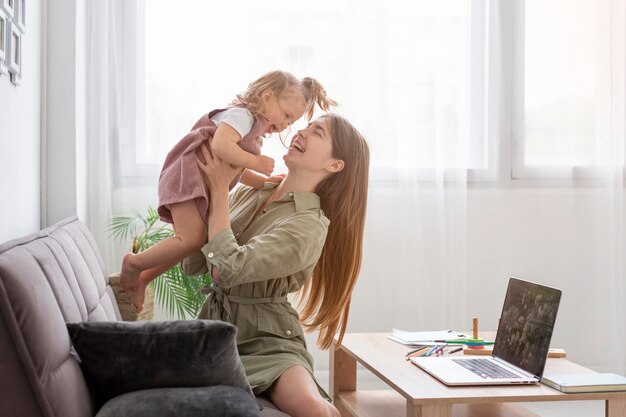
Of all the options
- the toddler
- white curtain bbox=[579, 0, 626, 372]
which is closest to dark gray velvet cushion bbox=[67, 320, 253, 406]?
the toddler

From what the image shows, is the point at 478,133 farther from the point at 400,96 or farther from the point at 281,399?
the point at 281,399

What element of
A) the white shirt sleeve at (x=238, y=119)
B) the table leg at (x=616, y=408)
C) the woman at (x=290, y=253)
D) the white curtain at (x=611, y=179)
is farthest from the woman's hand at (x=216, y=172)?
the white curtain at (x=611, y=179)

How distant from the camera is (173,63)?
154 inches

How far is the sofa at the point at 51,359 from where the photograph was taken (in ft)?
4.59

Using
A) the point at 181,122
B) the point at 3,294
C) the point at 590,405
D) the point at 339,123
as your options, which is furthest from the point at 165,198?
the point at 590,405

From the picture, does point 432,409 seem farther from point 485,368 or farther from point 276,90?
point 276,90

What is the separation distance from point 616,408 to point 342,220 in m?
0.94

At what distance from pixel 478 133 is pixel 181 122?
1.55 meters

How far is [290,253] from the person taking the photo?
2.24m

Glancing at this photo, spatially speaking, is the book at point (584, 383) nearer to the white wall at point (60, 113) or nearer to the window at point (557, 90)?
the white wall at point (60, 113)

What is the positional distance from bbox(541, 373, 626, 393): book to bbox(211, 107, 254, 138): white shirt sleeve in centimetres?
112

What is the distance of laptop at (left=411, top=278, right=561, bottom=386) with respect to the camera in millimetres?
2264

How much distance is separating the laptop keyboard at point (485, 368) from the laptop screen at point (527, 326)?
0.06m

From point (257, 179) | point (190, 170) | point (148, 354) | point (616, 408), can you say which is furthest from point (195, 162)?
point (616, 408)
